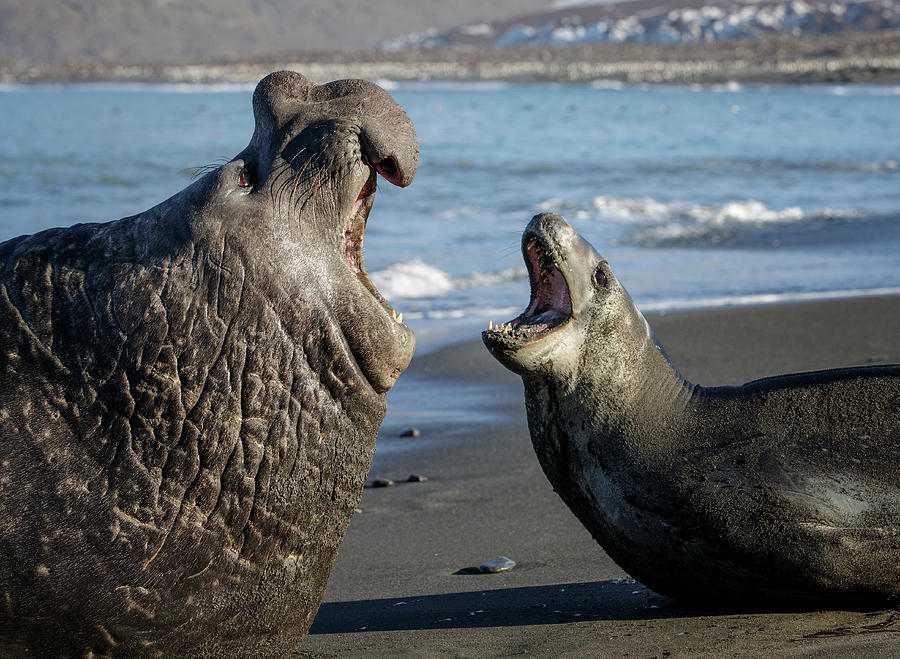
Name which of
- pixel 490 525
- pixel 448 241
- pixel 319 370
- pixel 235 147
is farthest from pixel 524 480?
pixel 235 147

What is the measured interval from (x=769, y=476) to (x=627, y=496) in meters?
0.49

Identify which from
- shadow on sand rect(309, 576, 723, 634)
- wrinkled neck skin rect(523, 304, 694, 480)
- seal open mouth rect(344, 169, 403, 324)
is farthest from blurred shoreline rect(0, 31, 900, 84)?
seal open mouth rect(344, 169, 403, 324)

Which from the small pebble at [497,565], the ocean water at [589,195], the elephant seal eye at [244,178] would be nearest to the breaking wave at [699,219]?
the ocean water at [589,195]

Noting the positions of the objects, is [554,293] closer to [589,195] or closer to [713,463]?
[713,463]

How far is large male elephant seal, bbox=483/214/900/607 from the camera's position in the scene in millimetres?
3945

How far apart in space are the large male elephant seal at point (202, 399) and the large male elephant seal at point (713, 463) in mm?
1307

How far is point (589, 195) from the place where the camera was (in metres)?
20.7

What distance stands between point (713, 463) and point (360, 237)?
5.29ft

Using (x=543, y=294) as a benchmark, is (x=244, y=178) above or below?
above

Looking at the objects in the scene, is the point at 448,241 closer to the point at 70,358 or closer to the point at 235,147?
the point at 70,358

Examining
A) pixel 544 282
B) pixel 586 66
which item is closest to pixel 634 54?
pixel 586 66

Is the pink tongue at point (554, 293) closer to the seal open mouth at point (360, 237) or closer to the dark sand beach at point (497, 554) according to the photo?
the dark sand beach at point (497, 554)

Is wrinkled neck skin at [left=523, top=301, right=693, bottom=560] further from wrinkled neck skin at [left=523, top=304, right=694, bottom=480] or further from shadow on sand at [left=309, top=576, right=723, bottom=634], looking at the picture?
shadow on sand at [left=309, top=576, right=723, bottom=634]

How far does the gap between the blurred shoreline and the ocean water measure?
3988cm
